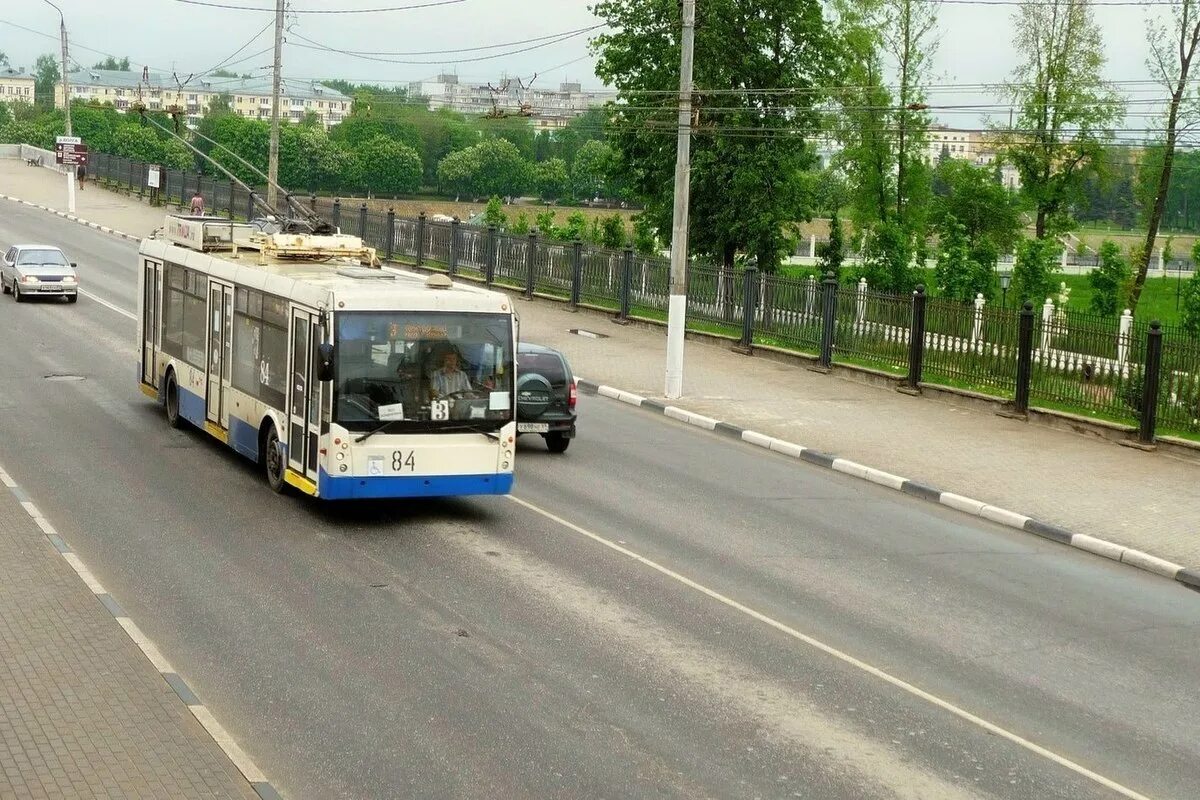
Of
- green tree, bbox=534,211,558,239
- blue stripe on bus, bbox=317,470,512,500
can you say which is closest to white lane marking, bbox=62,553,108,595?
Answer: blue stripe on bus, bbox=317,470,512,500

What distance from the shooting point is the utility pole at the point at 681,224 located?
2544 centimetres

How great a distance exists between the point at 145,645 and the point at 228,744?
2200mm

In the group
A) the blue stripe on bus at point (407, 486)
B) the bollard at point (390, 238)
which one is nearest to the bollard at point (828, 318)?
the blue stripe on bus at point (407, 486)

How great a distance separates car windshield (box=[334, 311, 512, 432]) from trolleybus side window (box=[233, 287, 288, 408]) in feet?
4.56

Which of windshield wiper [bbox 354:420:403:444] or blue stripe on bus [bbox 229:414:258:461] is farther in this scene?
blue stripe on bus [bbox 229:414:258:461]

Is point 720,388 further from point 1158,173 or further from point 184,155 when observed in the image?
point 184,155

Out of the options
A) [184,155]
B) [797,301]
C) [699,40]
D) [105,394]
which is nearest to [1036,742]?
[105,394]

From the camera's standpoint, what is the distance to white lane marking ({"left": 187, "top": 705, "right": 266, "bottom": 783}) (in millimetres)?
8586

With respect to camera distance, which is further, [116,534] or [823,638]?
[116,534]

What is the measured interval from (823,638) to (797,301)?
60.4 ft

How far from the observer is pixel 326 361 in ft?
48.6

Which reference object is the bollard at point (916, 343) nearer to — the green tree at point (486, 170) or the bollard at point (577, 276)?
the bollard at point (577, 276)

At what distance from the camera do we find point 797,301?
97.8 feet

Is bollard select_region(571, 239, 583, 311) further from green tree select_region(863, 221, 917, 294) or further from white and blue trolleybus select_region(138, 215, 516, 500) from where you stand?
white and blue trolleybus select_region(138, 215, 516, 500)
